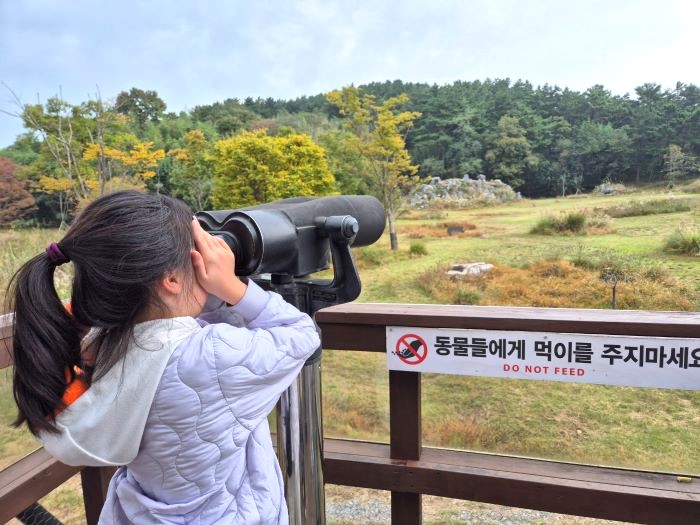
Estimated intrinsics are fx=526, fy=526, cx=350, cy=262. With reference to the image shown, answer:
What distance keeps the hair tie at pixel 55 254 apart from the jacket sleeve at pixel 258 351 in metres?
0.17

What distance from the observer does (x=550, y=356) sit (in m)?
0.97

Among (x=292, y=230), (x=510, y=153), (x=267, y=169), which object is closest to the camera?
(x=292, y=230)

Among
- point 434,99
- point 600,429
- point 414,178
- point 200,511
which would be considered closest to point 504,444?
point 600,429

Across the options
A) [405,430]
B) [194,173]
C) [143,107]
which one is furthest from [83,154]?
[405,430]

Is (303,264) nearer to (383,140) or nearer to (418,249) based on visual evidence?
(418,249)

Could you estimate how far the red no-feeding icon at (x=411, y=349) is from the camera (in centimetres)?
106

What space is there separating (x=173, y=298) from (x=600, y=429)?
1275mm

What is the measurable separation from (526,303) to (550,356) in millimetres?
4154

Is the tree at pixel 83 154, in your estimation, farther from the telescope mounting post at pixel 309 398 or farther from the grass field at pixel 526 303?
the telescope mounting post at pixel 309 398

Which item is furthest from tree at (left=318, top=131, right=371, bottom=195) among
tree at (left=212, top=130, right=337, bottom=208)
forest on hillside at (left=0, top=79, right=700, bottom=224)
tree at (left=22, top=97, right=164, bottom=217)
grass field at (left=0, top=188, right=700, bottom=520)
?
tree at (left=22, top=97, right=164, bottom=217)

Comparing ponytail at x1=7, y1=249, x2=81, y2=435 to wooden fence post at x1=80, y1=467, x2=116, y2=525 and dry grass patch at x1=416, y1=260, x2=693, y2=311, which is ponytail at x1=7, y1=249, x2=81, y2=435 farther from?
dry grass patch at x1=416, y1=260, x2=693, y2=311

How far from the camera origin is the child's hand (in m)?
0.60

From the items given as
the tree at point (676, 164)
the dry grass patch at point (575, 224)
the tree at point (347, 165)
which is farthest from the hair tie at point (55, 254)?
the tree at point (347, 165)

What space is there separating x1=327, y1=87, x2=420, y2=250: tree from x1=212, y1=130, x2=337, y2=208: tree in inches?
28.0
